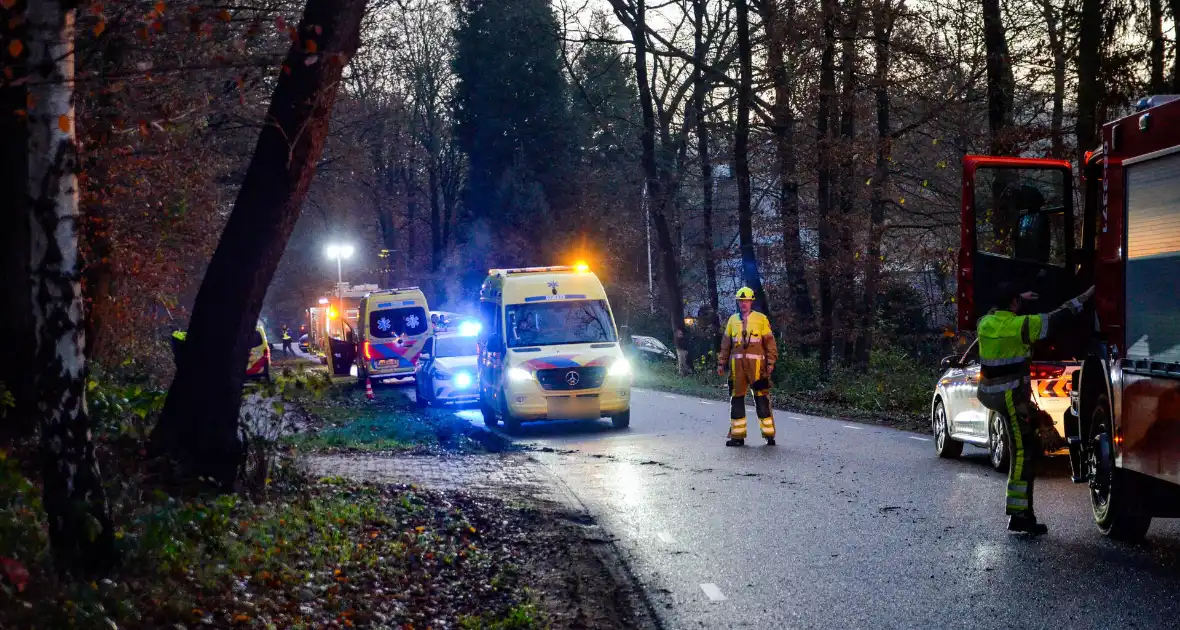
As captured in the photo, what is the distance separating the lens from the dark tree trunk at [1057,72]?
1962 centimetres

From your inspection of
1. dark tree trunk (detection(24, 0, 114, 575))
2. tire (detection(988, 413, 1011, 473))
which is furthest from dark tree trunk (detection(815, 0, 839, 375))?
dark tree trunk (detection(24, 0, 114, 575))

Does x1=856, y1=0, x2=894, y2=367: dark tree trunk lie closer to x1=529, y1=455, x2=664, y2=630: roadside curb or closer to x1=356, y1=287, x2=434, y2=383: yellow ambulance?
x1=529, y1=455, x2=664, y2=630: roadside curb

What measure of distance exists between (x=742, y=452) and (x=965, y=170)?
539cm

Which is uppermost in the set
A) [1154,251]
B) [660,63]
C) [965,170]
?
[660,63]

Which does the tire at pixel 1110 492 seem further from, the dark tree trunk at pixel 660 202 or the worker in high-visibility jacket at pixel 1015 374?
the dark tree trunk at pixel 660 202

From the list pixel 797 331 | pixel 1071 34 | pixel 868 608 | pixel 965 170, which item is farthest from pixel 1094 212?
pixel 797 331

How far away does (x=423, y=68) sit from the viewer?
57281mm

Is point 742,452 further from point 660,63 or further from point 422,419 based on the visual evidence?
point 660,63

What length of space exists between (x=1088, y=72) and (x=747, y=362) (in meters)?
6.49

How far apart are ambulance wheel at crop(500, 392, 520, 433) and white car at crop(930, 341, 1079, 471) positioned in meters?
7.13

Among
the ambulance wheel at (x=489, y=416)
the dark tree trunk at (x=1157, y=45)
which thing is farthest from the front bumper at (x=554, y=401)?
the dark tree trunk at (x=1157, y=45)

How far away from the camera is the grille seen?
20094 millimetres

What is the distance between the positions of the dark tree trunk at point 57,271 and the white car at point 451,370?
20.7 metres

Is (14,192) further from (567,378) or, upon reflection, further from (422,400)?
(422,400)
